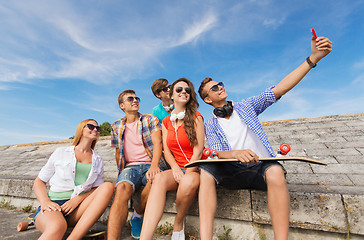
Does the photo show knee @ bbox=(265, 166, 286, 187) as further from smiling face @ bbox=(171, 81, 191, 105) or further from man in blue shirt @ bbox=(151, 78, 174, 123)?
man in blue shirt @ bbox=(151, 78, 174, 123)

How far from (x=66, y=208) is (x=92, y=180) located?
1.33ft

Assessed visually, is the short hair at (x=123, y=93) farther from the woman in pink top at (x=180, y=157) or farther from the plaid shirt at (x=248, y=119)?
the plaid shirt at (x=248, y=119)

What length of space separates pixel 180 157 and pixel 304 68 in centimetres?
172

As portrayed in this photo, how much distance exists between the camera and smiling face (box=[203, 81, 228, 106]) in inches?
101

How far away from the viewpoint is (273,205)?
1773 mm

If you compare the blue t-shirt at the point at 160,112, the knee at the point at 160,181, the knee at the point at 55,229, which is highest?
the blue t-shirt at the point at 160,112

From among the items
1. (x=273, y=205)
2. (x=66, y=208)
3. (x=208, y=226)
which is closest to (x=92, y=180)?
(x=66, y=208)

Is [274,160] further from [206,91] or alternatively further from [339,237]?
[206,91]

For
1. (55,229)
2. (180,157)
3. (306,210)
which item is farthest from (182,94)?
(55,229)

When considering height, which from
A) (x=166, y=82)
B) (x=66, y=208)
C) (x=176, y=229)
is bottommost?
(x=176, y=229)

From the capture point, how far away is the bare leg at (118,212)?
7.21ft

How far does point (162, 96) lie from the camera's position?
3.75 metres

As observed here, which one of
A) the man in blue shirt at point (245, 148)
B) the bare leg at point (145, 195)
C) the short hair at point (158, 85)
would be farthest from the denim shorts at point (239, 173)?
the short hair at point (158, 85)

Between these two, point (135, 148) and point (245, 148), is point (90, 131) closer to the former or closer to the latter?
point (135, 148)
